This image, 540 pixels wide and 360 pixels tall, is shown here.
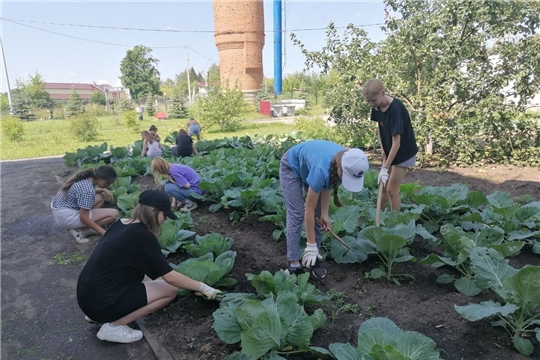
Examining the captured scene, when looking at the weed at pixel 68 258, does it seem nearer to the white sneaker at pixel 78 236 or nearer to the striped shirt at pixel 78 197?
the white sneaker at pixel 78 236

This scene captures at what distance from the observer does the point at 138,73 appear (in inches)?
2248

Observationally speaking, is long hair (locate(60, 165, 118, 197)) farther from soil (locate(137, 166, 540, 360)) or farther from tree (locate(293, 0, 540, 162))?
tree (locate(293, 0, 540, 162))

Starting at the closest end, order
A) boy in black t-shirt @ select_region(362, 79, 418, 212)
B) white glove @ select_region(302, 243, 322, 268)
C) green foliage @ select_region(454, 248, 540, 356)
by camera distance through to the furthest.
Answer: green foliage @ select_region(454, 248, 540, 356) < white glove @ select_region(302, 243, 322, 268) < boy in black t-shirt @ select_region(362, 79, 418, 212)

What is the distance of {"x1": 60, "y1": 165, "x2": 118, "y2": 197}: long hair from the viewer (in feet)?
14.2

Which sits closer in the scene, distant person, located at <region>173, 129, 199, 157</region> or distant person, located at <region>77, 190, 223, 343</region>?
distant person, located at <region>77, 190, 223, 343</region>

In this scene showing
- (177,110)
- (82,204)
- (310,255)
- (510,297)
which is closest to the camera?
(510,297)

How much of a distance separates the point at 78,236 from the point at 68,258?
1.57 feet

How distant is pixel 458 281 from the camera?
2.98 m

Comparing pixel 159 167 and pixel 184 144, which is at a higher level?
pixel 159 167

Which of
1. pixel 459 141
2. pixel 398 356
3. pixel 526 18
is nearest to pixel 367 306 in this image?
pixel 398 356

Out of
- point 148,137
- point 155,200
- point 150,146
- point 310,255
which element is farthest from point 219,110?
point 155,200

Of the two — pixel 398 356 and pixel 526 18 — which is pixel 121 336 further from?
pixel 526 18

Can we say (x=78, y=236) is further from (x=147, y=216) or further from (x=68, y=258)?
(x=147, y=216)

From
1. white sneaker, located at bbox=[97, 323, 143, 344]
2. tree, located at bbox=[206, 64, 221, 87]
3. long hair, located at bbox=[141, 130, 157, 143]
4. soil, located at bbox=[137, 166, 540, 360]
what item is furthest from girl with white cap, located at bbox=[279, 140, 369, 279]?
tree, located at bbox=[206, 64, 221, 87]
